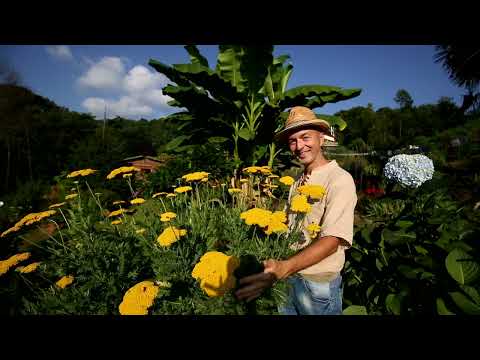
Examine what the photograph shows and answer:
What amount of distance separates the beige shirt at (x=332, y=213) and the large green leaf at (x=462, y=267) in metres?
0.47

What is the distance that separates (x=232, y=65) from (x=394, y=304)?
14.4 feet

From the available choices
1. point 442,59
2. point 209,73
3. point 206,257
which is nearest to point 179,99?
point 209,73

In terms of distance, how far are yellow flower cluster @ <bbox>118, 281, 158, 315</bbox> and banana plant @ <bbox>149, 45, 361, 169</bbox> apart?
3421mm

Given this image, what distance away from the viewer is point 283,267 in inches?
38.5

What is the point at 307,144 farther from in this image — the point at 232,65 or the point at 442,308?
the point at 232,65

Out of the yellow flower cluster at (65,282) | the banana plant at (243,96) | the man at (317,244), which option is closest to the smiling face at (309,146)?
the man at (317,244)

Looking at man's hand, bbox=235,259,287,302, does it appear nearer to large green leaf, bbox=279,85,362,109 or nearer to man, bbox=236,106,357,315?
man, bbox=236,106,357,315

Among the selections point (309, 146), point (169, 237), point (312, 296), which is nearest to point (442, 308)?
point (312, 296)

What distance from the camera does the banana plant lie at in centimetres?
429
